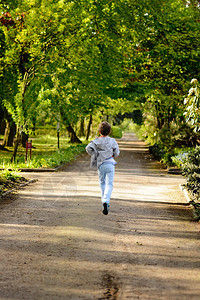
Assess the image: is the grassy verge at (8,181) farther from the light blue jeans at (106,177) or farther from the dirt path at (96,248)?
the light blue jeans at (106,177)

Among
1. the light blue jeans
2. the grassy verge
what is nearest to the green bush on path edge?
the grassy verge

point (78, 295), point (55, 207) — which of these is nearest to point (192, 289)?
point (78, 295)

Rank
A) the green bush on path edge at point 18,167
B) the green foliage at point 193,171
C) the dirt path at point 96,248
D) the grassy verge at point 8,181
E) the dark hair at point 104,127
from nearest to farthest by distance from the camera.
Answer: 1. the dirt path at point 96,248
2. the dark hair at point 104,127
3. the green foliage at point 193,171
4. the grassy verge at point 8,181
5. the green bush on path edge at point 18,167

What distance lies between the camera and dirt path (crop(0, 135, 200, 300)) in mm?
4723

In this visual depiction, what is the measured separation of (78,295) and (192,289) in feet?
4.00

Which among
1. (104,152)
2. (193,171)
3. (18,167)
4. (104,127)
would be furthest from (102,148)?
(18,167)

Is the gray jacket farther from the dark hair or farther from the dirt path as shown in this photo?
the dirt path

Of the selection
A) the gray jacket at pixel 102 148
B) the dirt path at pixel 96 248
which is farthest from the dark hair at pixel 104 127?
the dirt path at pixel 96 248

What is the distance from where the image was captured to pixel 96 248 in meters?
6.38

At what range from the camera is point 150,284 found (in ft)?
16.0

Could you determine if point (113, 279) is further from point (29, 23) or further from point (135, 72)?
point (135, 72)

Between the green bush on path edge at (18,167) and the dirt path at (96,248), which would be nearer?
the dirt path at (96,248)

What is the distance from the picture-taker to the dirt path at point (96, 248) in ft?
15.5

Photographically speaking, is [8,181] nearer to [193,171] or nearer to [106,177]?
[106,177]
